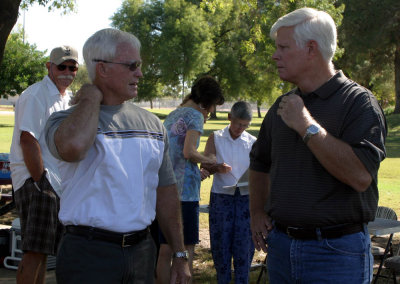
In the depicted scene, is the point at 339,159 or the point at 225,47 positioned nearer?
the point at 339,159

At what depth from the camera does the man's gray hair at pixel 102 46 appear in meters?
2.78

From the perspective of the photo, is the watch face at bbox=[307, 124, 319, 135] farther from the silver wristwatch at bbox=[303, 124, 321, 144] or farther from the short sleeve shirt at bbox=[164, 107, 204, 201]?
the short sleeve shirt at bbox=[164, 107, 204, 201]

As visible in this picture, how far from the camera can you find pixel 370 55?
43.3m

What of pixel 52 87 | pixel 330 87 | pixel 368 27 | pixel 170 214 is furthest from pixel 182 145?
pixel 368 27

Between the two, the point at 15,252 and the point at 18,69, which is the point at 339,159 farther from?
the point at 18,69

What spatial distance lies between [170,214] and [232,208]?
8.04 ft

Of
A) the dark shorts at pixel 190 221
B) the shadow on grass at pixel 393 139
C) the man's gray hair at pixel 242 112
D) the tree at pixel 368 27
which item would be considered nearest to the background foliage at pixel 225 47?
the tree at pixel 368 27

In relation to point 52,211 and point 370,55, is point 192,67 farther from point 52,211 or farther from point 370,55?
point 52,211

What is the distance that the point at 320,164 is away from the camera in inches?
106

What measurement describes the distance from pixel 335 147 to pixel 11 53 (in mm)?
38754

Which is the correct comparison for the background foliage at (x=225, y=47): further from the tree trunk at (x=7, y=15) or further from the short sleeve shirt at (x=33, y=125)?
the short sleeve shirt at (x=33, y=125)

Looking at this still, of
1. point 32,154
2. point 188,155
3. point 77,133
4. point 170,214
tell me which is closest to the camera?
point 77,133

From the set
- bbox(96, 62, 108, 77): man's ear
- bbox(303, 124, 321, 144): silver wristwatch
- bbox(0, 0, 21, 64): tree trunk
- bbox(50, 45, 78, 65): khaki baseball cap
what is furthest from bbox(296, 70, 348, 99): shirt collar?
bbox(0, 0, 21, 64): tree trunk

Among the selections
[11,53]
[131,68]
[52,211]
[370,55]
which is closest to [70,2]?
[52,211]
